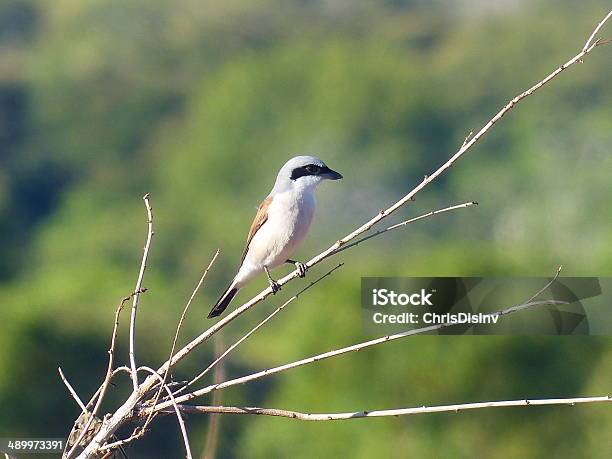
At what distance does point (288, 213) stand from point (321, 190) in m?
22.1

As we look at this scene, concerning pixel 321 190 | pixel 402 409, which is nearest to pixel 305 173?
pixel 402 409

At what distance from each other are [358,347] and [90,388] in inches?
500

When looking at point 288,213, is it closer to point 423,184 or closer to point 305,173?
point 305,173

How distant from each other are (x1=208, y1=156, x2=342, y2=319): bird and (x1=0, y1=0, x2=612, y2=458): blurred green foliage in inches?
323

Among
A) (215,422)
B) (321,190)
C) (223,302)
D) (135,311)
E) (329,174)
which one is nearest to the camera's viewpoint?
(215,422)

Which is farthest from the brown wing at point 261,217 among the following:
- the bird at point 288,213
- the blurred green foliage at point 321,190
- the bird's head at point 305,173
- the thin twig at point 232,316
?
the blurred green foliage at point 321,190

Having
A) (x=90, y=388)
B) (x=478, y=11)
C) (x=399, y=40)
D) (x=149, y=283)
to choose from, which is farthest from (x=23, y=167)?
(x=90, y=388)

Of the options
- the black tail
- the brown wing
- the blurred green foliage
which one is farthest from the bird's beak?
the blurred green foliage

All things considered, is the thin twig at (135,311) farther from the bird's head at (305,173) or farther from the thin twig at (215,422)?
the bird's head at (305,173)

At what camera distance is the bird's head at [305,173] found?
2865 millimetres

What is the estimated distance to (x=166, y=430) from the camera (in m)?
11.9

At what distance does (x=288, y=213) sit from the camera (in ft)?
9.50

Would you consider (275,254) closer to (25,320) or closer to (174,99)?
(25,320)

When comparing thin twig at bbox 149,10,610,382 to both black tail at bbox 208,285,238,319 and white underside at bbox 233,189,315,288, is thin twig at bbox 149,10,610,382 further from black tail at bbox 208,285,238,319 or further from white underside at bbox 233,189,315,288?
black tail at bbox 208,285,238,319
